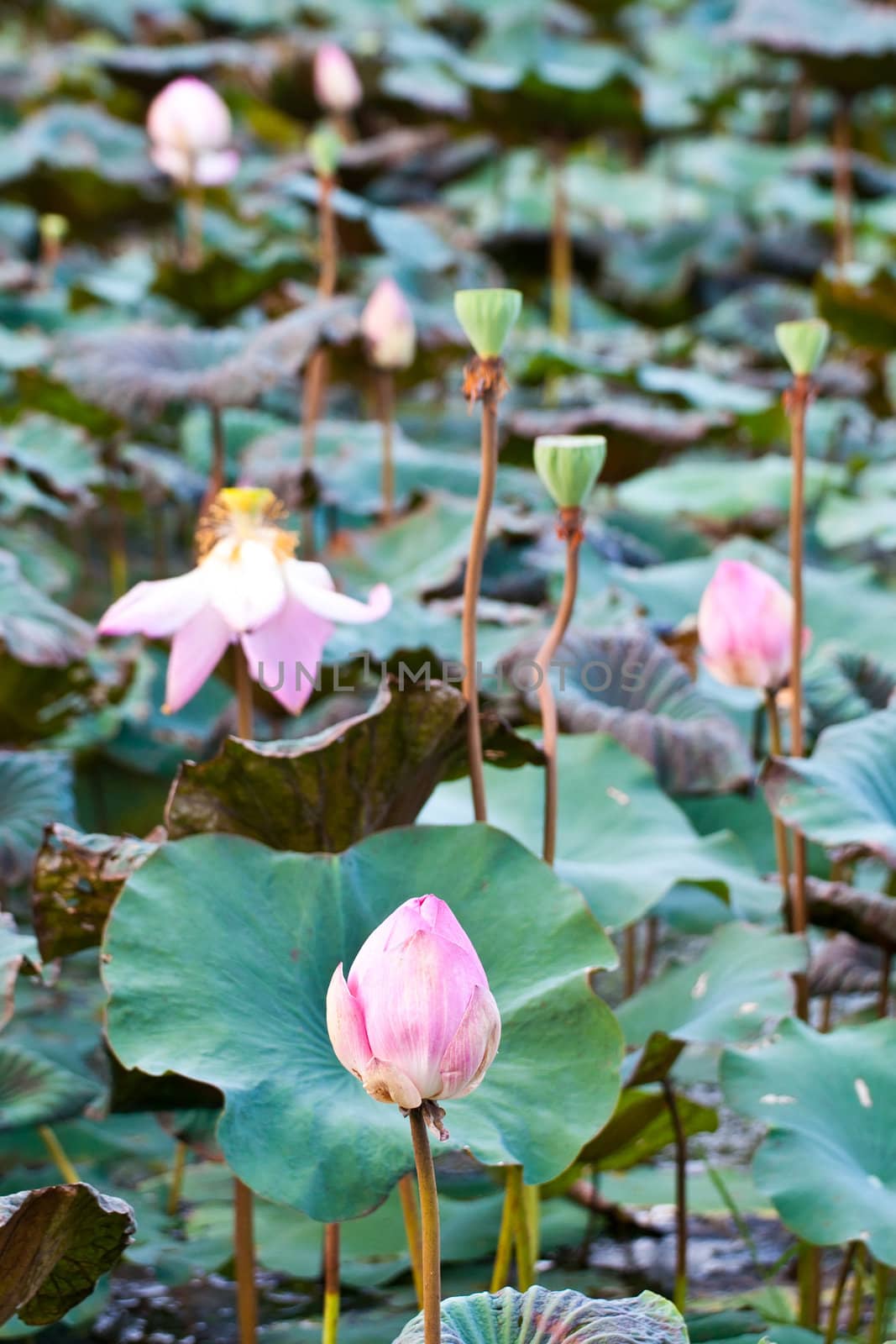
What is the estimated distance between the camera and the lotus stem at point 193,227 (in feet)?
10.6

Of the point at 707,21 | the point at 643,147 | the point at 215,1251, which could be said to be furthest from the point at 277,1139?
the point at 707,21

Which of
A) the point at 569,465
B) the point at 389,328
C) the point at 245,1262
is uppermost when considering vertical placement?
the point at 389,328

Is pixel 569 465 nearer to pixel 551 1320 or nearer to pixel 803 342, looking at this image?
pixel 803 342

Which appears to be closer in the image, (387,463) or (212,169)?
(387,463)

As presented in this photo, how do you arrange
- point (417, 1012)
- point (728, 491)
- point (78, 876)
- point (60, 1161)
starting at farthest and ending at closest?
1. point (728, 491)
2. point (60, 1161)
3. point (78, 876)
4. point (417, 1012)

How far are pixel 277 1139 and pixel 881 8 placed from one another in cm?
417

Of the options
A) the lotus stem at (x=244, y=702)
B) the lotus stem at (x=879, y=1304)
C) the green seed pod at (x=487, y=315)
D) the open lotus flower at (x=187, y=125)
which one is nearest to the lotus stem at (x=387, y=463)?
the open lotus flower at (x=187, y=125)

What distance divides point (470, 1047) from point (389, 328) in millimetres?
1470

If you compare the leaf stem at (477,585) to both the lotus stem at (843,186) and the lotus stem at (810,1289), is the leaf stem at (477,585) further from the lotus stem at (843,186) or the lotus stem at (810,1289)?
the lotus stem at (843,186)

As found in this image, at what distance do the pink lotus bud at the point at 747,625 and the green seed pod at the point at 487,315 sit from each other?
32 cm

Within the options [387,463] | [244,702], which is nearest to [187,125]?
[387,463]

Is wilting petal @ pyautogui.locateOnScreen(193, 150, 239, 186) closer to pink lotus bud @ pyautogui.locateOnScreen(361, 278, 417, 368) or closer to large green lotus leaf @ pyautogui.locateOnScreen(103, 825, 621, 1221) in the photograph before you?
pink lotus bud @ pyautogui.locateOnScreen(361, 278, 417, 368)

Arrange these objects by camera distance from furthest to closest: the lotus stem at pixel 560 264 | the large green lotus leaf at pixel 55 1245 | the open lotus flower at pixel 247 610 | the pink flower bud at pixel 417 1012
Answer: the lotus stem at pixel 560 264, the open lotus flower at pixel 247 610, the large green lotus leaf at pixel 55 1245, the pink flower bud at pixel 417 1012

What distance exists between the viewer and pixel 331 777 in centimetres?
103
